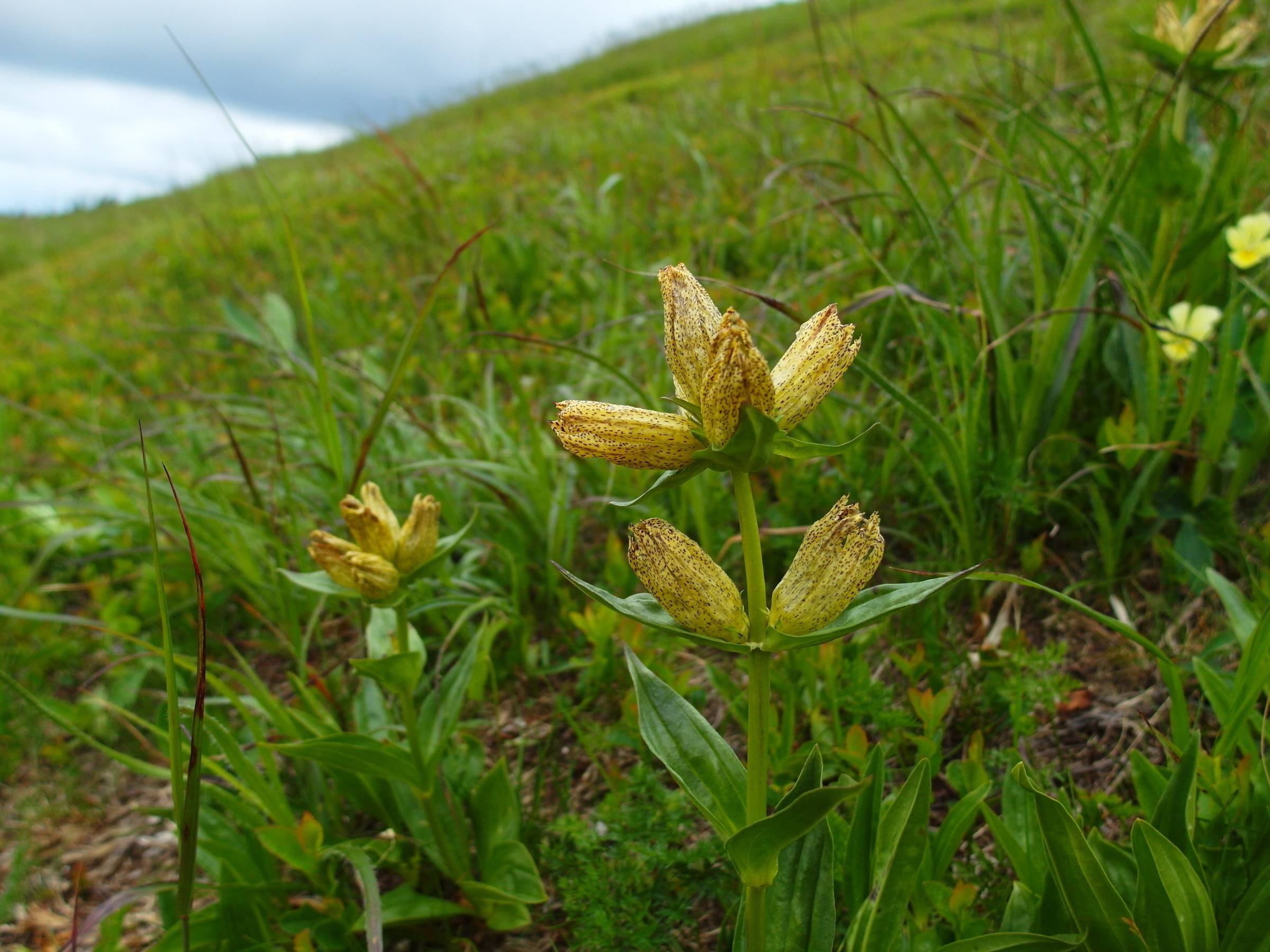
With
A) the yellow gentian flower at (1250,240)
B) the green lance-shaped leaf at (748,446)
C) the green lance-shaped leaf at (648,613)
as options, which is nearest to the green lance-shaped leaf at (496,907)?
the green lance-shaped leaf at (648,613)

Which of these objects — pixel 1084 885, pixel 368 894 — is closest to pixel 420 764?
pixel 368 894

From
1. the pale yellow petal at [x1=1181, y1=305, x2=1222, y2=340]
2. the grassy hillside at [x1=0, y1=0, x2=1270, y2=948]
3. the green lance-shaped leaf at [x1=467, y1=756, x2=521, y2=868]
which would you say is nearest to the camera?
the green lance-shaped leaf at [x1=467, y1=756, x2=521, y2=868]

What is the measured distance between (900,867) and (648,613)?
53 centimetres

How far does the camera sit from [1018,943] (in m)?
1.13

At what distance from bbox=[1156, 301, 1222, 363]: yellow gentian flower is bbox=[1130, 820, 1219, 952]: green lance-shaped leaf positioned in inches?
53.0

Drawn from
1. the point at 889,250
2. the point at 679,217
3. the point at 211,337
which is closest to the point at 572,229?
the point at 679,217

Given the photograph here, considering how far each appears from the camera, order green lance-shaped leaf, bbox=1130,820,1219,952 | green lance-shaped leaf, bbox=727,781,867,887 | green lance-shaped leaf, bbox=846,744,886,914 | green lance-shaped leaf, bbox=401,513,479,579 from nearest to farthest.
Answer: green lance-shaped leaf, bbox=727,781,867,887 < green lance-shaped leaf, bbox=1130,820,1219,952 < green lance-shaped leaf, bbox=846,744,886,914 < green lance-shaped leaf, bbox=401,513,479,579

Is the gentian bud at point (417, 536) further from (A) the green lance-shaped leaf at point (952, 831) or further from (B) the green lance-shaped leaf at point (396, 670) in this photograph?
(A) the green lance-shaped leaf at point (952, 831)

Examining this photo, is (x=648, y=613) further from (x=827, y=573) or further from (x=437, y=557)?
(x=437, y=557)

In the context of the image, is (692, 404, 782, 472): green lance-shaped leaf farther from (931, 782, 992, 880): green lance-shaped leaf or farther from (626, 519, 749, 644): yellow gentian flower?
(931, 782, 992, 880): green lance-shaped leaf

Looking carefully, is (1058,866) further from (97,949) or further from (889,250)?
(889,250)

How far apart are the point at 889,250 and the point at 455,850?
253 cm

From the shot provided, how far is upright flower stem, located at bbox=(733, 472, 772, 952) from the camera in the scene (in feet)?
3.49

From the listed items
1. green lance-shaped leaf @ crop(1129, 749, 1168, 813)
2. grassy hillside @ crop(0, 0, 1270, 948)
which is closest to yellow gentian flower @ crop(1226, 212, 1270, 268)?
grassy hillside @ crop(0, 0, 1270, 948)
